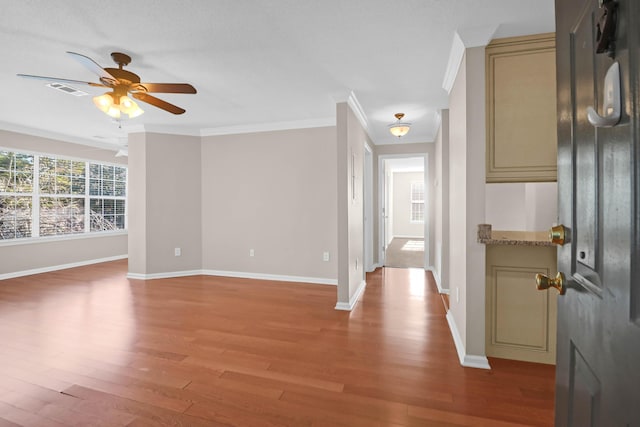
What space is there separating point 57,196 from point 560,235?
739 centimetres

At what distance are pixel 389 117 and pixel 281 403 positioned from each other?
376 cm

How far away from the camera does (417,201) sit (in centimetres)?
1058

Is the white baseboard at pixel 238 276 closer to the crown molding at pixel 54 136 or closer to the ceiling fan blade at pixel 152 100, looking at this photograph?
the ceiling fan blade at pixel 152 100

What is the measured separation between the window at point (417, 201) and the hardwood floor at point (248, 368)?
280 inches

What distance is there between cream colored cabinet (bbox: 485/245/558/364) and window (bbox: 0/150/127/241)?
22.9 ft

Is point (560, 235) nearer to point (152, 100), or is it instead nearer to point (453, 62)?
point (453, 62)

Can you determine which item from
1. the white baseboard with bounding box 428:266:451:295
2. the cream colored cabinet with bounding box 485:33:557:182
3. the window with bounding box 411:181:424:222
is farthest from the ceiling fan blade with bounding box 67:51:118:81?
the window with bounding box 411:181:424:222

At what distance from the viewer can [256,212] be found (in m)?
4.92

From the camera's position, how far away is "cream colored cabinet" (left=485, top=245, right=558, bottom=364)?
2.23 metres

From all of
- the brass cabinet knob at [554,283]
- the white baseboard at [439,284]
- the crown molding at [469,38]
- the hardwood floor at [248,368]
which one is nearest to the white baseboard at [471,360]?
the hardwood floor at [248,368]

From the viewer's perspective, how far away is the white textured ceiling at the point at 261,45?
1975 millimetres

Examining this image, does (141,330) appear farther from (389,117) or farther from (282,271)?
(389,117)

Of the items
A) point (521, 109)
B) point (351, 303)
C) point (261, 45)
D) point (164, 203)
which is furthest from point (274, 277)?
point (521, 109)

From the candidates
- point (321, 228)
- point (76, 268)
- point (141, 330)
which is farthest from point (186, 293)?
point (76, 268)
